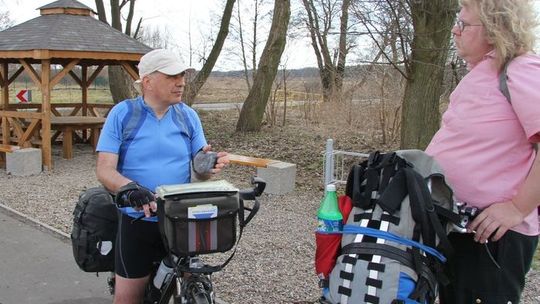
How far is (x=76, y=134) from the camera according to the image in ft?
47.0

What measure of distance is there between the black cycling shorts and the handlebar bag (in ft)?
1.56

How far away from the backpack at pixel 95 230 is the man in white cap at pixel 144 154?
0.28 metres

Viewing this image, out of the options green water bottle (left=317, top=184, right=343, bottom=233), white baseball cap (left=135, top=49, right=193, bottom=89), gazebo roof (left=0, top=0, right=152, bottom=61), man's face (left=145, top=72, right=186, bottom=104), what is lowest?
green water bottle (left=317, top=184, right=343, bottom=233)

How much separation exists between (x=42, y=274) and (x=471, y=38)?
13.5 ft

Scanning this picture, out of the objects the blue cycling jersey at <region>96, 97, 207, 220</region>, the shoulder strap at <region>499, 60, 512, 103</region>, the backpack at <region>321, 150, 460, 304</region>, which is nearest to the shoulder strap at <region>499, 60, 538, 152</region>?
the shoulder strap at <region>499, 60, 512, 103</region>

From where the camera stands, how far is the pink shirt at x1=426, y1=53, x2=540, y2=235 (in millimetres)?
2021

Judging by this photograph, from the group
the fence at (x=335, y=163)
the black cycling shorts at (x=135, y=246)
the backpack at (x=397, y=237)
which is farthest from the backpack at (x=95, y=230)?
the fence at (x=335, y=163)

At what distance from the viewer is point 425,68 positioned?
8.53 m

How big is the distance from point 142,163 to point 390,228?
4.36 feet

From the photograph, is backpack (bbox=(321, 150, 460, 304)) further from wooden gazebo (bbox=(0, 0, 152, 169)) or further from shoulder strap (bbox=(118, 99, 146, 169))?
wooden gazebo (bbox=(0, 0, 152, 169))

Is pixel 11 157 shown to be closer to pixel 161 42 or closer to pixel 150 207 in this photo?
pixel 150 207

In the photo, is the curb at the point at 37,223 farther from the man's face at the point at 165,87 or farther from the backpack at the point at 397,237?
the backpack at the point at 397,237

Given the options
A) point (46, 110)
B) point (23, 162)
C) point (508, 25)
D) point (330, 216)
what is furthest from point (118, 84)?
point (508, 25)

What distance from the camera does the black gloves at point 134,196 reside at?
2.37m
